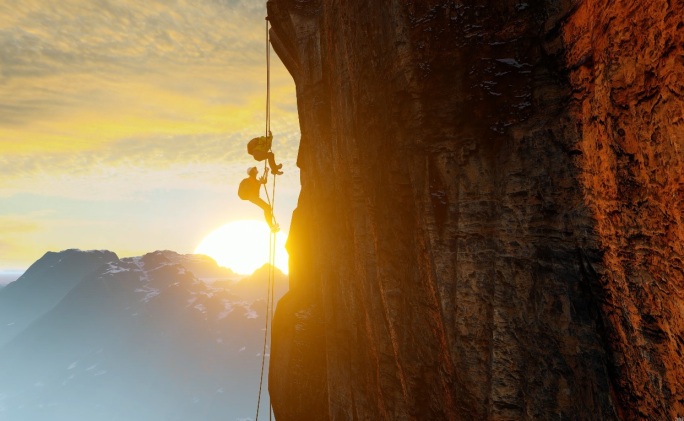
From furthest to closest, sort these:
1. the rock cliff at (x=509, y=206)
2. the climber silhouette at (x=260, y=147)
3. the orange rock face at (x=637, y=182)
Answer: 1. the climber silhouette at (x=260, y=147)
2. the rock cliff at (x=509, y=206)
3. the orange rock face at (x=637, y=182)

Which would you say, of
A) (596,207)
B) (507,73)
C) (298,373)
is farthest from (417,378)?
(298,373)

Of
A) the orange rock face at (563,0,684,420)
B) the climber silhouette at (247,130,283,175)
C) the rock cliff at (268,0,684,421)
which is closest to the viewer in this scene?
the orange rock face at (563,0,684,420)

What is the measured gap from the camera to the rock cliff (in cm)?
388

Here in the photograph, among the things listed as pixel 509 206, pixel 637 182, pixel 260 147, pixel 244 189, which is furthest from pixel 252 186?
pixel 637 182

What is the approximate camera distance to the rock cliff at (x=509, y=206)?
388cm

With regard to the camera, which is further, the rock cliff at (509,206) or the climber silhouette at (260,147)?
the climber silhouette at (260,147)

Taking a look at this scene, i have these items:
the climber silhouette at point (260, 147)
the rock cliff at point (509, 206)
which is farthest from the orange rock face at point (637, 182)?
the climber silhouette at point (260, 147)

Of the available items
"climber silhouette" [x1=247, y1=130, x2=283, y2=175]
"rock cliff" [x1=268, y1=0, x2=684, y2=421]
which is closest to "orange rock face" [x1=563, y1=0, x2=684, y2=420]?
"rock cliff" [x1=268, y1=0, x2=684, y2=421]

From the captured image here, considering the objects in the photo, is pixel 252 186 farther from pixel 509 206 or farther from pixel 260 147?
pixel 509 206

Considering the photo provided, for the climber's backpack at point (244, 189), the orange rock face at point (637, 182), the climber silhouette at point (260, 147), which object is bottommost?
the orange rock face at point (637, 182)

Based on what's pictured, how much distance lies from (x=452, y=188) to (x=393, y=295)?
294cm

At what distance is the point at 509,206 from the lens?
5.79 meters

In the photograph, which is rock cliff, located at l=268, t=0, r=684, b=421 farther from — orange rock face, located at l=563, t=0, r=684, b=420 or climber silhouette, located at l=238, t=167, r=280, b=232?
climber silhouette, located at l=238, t=167, r=280, b=232

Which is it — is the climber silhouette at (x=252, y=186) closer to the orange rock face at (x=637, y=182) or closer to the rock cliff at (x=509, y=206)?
the rock cliff at (x=509, y=206)
